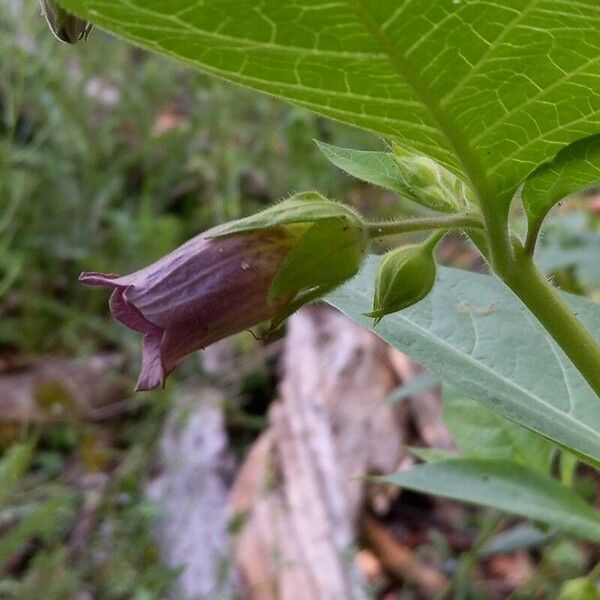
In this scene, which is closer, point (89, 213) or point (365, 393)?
point (365, 393)

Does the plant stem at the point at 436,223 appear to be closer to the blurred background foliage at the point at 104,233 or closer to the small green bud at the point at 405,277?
the small green bud at the point at 405,277

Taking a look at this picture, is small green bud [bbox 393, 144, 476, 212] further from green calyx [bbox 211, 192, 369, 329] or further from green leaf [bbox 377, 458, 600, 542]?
green leaf [bbox 377, 458, 600, 542]

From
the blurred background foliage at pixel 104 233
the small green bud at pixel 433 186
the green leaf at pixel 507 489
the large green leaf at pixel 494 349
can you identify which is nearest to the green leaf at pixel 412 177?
the small green bud at pixel 433 186

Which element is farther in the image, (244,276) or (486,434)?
(486,434)

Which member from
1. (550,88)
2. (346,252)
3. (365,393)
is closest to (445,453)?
(346,252)

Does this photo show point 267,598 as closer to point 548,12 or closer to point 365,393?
point 365,393

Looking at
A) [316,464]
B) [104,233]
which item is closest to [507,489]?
[316,464]

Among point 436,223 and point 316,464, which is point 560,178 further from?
point 316,464
